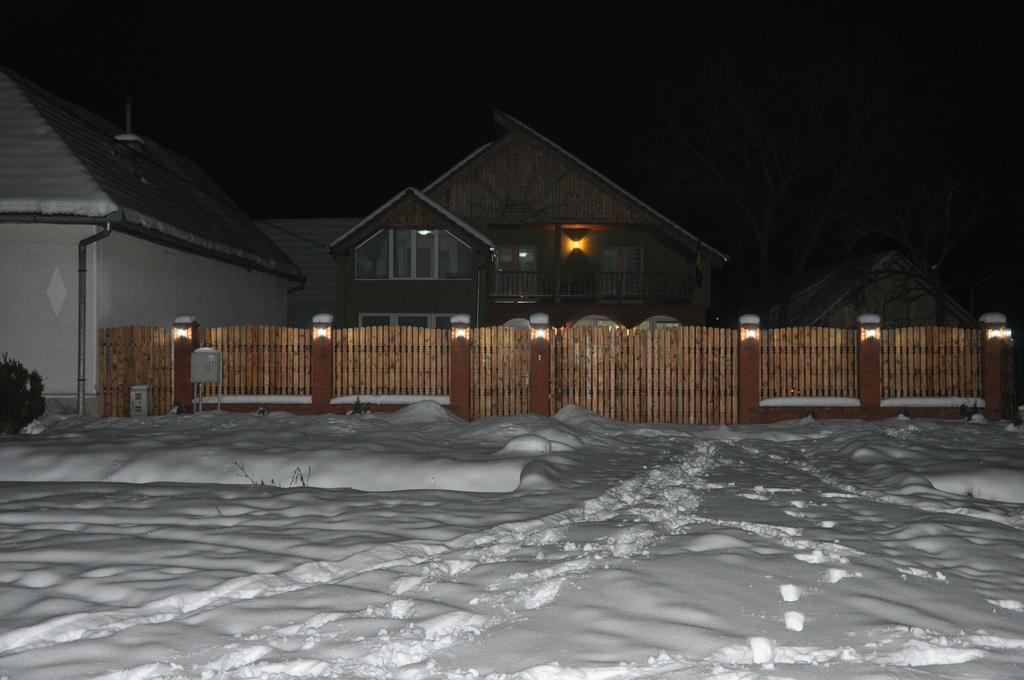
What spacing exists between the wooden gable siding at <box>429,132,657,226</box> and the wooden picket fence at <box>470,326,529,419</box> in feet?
42.0

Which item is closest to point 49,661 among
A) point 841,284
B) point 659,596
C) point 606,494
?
point 659,596

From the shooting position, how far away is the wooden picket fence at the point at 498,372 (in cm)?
1672

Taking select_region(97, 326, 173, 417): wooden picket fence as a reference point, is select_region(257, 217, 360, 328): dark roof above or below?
above

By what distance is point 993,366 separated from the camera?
53.7ft

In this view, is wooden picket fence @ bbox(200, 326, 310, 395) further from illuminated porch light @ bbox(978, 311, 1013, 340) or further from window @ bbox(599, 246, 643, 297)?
window @ bbox(599, 246, 643, 297)

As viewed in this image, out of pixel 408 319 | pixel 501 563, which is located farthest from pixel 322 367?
pixel 501 563

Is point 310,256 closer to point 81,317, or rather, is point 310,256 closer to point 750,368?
point 81,317

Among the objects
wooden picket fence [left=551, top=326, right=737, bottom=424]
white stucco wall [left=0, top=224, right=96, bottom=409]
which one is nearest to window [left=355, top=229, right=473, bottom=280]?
wooden picket fence [left=551, top=326, right=737, bottom=424]

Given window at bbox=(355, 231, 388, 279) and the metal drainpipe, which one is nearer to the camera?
the metal drainpipe

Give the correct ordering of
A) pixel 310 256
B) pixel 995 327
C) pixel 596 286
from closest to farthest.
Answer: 1. pixel 995 327
2. pixel 596 286
3. pixel 310 256

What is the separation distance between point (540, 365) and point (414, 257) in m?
11.7

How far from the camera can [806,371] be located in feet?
54.1

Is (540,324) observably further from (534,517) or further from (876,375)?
(534,517)

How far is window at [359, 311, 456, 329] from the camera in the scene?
2692 cm
